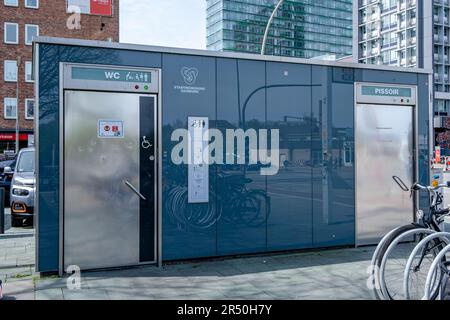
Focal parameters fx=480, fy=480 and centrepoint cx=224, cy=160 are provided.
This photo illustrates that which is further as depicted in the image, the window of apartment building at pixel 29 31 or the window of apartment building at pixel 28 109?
the window of apartment building at pixel 29 31

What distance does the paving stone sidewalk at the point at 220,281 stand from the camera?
5.42 metres

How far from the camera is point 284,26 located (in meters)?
100

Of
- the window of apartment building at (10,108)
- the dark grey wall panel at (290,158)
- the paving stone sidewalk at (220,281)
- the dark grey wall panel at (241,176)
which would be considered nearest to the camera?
the paving stone sidewalk at (220,281)

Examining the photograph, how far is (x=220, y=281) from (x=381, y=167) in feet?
12.2

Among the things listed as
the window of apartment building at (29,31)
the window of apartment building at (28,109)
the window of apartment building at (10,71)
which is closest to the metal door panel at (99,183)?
the window of apartment building at (28,109)

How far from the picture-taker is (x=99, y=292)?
5500 millimetres

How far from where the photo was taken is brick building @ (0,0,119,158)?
41.1 meters

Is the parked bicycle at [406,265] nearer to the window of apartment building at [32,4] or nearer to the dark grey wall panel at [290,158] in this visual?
the dark grey wall panel at [290,158]

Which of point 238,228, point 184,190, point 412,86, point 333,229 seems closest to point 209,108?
point 184,190

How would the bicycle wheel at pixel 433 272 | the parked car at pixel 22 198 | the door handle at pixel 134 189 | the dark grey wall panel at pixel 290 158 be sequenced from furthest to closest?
the parked car at pixel 22 198, the dark grey wall panel at pixel 290 158, the door handle at pixel 134 189, the bicycle wheel at pixel 433 272

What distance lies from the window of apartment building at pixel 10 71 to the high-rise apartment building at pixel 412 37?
168 feet

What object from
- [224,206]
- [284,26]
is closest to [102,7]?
[224,206]

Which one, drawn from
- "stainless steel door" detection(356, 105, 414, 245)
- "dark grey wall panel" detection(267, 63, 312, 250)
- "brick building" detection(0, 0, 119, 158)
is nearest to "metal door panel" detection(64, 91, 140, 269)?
"dark grey wall panel" detection(267, 63, 312, 250)
